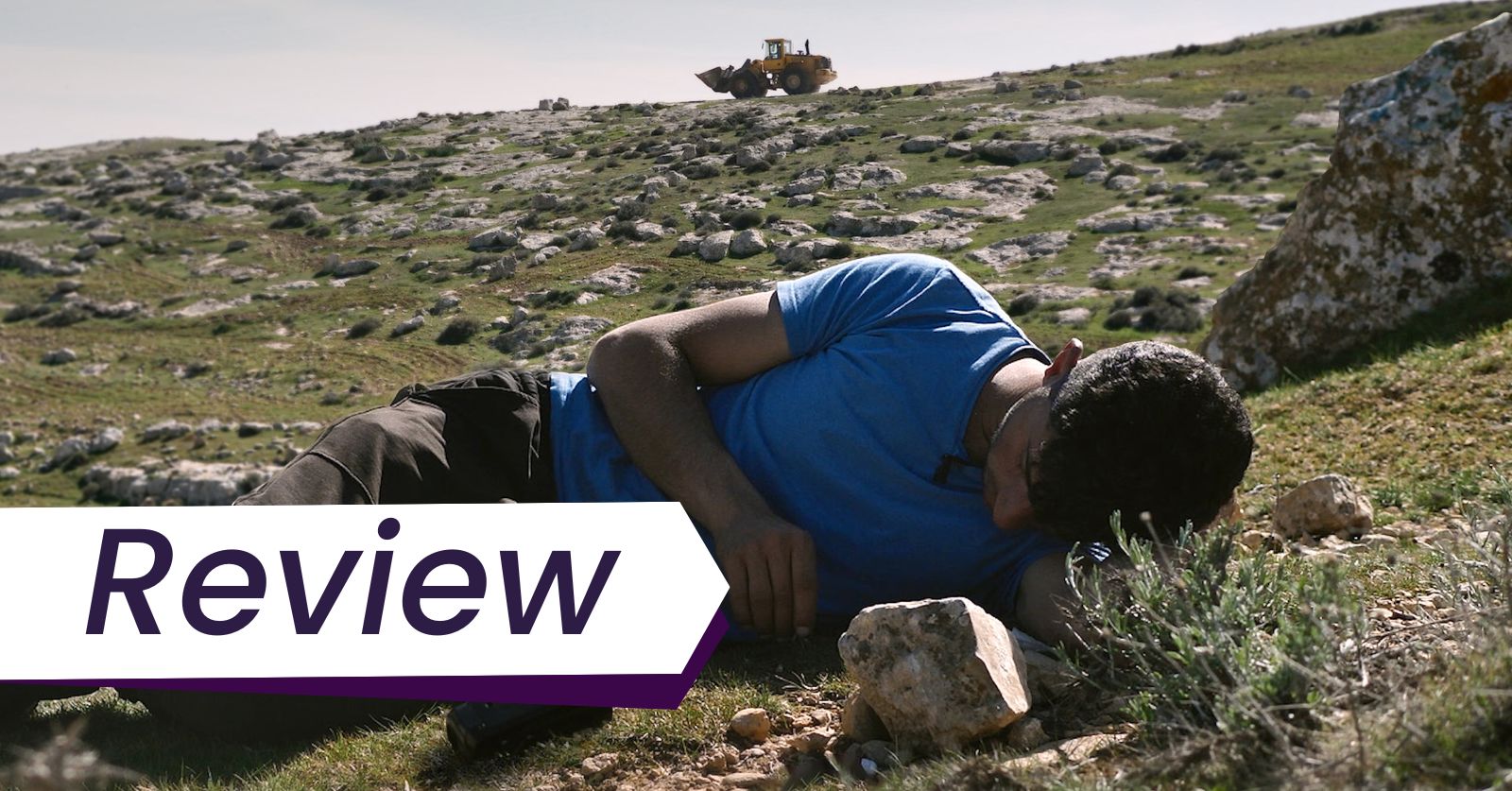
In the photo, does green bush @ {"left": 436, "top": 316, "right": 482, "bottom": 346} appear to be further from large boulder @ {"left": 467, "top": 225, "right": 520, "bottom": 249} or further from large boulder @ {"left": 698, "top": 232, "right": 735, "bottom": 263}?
large boulder @ {"left": 698, "top": 232, "right": 735, "bottom": 263}

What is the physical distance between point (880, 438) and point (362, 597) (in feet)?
5.71

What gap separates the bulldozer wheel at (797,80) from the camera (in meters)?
26.3

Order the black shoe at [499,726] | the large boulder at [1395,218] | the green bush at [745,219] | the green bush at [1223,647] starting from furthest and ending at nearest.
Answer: the green bush at [745,219] < the large boulder at [1395,218] < the black shoe at [499,726] < the green bush at [1223,647]

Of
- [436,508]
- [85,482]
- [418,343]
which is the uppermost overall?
[436,508]

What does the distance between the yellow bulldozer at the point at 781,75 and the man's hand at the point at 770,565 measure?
18.4 meters

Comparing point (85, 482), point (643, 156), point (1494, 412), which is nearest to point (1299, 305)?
point (1494, 412)

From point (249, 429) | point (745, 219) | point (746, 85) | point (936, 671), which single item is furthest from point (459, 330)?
point (249, 429)

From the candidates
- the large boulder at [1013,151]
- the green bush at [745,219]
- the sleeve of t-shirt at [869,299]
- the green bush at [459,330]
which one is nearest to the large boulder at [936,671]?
the sleeve of t-shirt at [869,299]

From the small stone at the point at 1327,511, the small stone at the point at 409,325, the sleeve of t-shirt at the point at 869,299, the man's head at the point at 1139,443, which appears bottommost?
the small stone at the point at 409,325

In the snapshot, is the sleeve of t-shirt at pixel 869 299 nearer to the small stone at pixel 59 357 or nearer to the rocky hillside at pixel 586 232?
the rocky hillside at pixel 586 232

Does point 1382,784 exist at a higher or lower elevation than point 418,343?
higher

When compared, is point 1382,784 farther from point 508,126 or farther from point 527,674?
point 508,126

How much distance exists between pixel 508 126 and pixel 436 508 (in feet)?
56.9

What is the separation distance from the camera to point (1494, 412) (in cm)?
624
